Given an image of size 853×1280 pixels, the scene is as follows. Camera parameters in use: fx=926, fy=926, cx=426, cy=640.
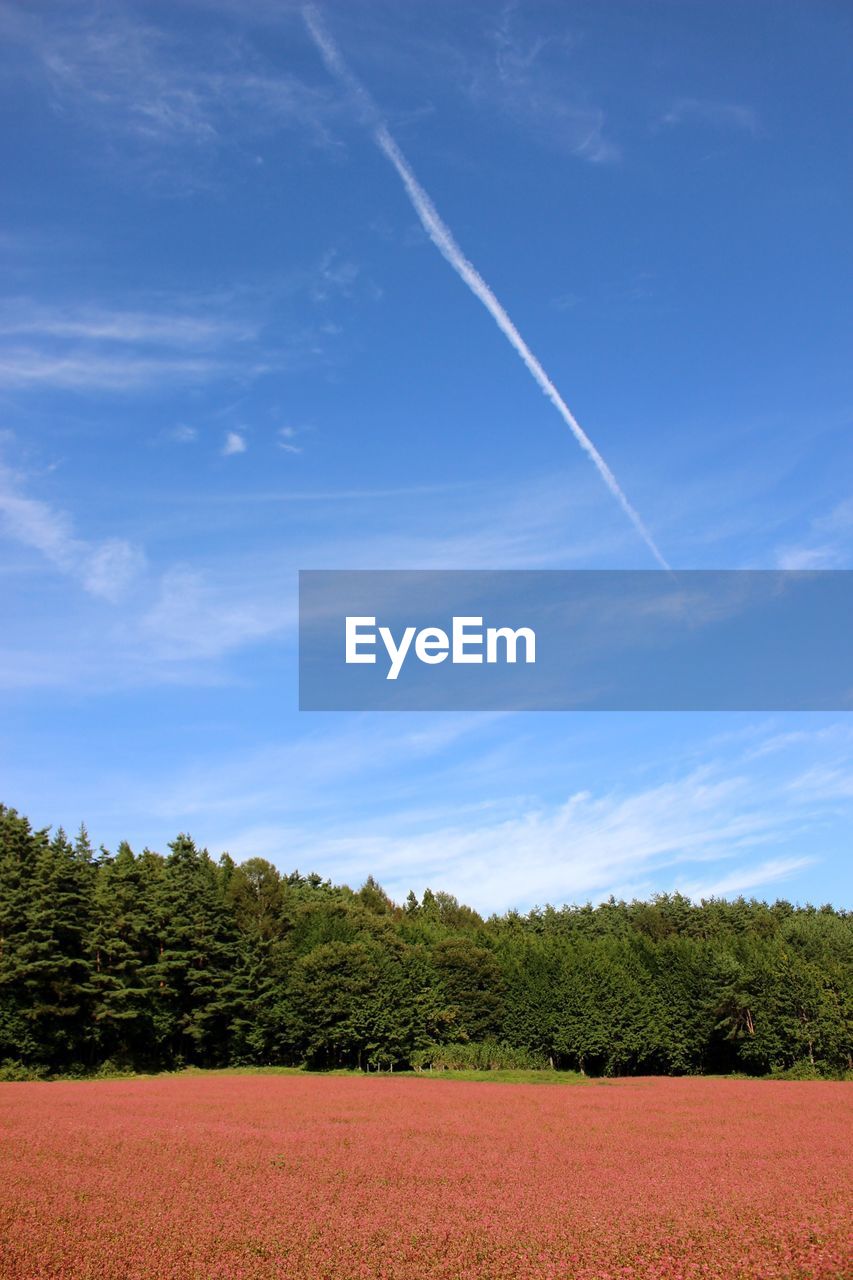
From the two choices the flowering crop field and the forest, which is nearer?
the flowering crop field

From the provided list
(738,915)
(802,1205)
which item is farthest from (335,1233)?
(738,915)

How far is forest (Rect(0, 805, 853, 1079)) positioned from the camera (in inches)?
2532

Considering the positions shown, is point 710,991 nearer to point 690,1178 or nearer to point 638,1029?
point 638,1029

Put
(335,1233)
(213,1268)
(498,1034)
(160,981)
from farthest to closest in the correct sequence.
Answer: (498,1034), (160,981), (335,1233), (213,1268)

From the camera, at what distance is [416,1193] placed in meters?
19.6

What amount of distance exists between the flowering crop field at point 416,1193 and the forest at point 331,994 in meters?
29.6

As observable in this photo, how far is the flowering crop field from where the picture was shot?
14219 millimetres

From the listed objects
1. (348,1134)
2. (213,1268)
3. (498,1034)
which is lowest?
(498,1034)

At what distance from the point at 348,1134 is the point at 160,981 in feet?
151

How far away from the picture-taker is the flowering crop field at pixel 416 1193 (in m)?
14.2

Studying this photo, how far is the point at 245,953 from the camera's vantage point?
254 ft

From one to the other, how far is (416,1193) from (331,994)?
5641cm

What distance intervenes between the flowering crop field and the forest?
29.6m

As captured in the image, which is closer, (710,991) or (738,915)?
(710,991)
